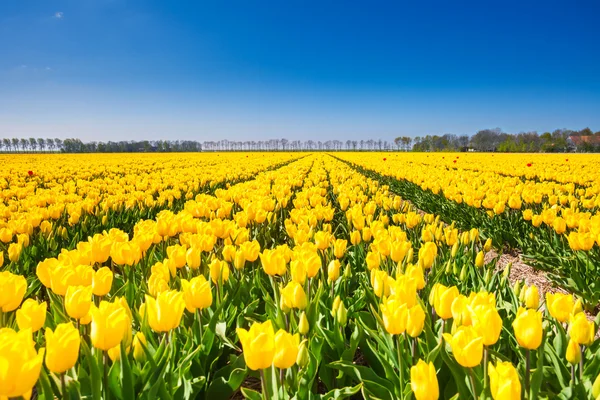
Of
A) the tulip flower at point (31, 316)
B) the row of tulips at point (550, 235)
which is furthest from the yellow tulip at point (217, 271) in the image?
the row of tulips at point (550, 235)

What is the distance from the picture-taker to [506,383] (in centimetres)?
104

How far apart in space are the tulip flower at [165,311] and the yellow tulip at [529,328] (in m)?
1.21

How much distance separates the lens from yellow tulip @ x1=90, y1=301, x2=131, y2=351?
1.26 m

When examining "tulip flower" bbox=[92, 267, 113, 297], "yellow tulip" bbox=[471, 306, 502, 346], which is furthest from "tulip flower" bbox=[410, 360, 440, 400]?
"tulip flower" bbox=[92, 267, 113, 297]

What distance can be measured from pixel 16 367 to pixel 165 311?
0.53 meters

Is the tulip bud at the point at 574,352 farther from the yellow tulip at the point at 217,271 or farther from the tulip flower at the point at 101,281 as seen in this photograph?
the tulip flower at the point at 101,281

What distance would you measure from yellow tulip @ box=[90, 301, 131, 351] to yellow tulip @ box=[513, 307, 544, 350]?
132 cm

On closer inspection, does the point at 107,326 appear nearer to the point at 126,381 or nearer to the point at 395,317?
the point at 126,381

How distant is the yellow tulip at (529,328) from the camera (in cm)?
128

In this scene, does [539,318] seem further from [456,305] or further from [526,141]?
[526,141]

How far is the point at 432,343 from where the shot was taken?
167 cm

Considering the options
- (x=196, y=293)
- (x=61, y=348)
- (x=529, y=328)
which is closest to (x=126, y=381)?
(x=61, y=348)

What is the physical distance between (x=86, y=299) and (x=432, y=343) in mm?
1428

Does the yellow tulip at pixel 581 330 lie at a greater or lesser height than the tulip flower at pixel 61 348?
lesser
